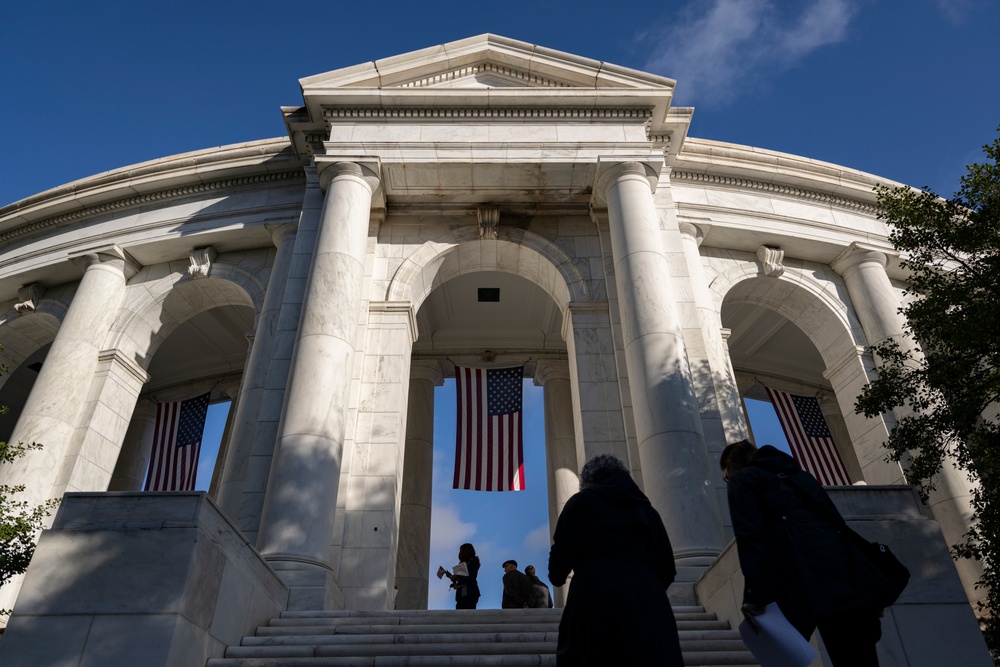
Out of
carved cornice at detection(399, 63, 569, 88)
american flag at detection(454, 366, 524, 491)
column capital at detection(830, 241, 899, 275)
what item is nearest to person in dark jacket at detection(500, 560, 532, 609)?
american flag at detection(454, 366, 524, 491)

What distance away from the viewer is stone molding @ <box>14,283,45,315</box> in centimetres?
2316

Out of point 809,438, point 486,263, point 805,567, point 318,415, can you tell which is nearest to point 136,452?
point 486,263

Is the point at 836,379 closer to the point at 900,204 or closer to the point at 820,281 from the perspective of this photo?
the point at 820,281

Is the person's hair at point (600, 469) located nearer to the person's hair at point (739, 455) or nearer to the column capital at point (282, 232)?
the person's hair at point (739, 455)

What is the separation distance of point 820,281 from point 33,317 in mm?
26012

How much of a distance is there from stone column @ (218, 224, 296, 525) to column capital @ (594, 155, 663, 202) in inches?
352

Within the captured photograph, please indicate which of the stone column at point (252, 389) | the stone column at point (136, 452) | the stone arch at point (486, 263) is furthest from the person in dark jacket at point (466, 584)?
the stone column at point (136, 452)

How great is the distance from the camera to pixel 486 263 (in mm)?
19984

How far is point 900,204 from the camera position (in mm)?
13430

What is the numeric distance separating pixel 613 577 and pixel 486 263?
15752 millimetres

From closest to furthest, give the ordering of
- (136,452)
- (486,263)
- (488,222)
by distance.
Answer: (488,222)
(486,263)
(136,452)

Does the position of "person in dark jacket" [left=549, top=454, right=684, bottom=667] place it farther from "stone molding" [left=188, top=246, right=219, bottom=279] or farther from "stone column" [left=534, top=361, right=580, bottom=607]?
"stone molding" [left=188, top=246, right=219, bottom=279]

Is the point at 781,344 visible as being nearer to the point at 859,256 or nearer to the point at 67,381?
the point at 859,256

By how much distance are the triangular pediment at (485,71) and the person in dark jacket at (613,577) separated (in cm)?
1597
